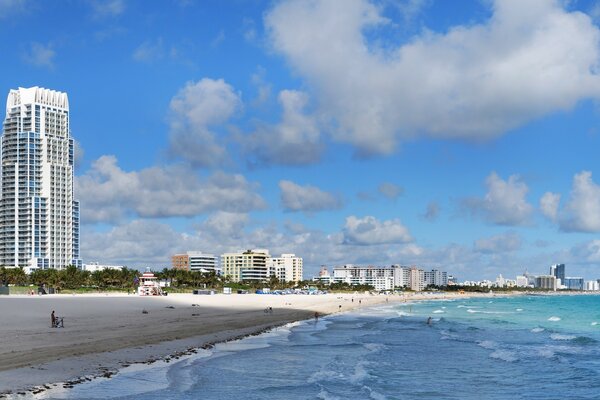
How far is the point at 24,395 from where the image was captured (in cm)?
1970

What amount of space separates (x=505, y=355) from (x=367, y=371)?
1314 centimetres

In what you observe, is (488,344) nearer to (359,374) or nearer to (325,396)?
(359,374)

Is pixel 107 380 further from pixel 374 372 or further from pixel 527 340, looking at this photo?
pixel 527 340

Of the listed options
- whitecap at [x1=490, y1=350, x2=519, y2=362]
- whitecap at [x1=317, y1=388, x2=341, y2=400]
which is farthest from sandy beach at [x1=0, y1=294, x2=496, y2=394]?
whitecap at [x1=490, y1=350, x2=519, y2=362]

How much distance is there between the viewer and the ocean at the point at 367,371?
25.2 meters

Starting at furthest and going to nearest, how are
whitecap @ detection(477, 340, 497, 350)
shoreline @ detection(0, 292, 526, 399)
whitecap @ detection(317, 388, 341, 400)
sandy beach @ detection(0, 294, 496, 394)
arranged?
1. whitecap @ detection(477, 340, 497, 350)
2. whitecap @ detection(317, 388, 341, 400)
3. sandy beach @ detection(0, 294, 496, 394)
4. shoreline @ detection(0, 292, 526, 399)

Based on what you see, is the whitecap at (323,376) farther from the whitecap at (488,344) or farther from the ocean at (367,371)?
the whitecap at (488,344)

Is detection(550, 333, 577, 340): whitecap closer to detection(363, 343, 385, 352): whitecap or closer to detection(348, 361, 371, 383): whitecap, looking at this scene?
detection(363, 343, 385, 352): whitecap

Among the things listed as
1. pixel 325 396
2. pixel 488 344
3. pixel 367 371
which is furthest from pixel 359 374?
pixel 488 344

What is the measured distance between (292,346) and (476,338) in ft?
62.4

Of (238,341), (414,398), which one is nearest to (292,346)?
(238,341)

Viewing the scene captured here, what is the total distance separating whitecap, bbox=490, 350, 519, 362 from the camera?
39.5 meters

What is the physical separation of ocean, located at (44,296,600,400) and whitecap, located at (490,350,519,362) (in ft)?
0.20

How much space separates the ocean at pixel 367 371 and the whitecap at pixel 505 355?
2.4 inches
